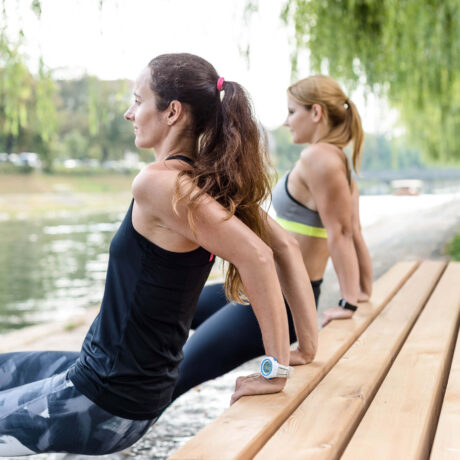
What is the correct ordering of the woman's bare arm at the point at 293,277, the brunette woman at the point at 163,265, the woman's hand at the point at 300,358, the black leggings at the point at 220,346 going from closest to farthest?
the brunette woman at the point at 163,265 → the woman's bare arm at the point at 293,277 → the woman's hand at the point at 300,358 → the black leggings at the point at 220,346

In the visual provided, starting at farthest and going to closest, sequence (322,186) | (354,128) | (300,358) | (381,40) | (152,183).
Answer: (381,40) → (354,128) → (322,186) → (300,358) → (152,183)

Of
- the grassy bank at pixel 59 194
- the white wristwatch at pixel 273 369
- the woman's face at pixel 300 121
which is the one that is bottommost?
Answer: the grassy bank at pixel 59 194

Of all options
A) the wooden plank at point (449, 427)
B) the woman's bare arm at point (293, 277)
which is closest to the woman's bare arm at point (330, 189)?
the woman's bare arm at point (293, 277)

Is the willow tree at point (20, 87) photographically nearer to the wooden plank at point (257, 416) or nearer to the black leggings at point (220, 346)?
the black leggings at point (220, 346)

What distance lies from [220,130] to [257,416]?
76 centimetres

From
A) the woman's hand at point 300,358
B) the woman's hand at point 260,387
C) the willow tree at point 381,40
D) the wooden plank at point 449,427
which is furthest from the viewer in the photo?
the willow tree at point 381,40

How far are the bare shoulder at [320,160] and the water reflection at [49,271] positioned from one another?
568 centimetres

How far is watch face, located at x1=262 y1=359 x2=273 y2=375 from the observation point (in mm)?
1897

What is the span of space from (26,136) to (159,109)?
5077 cm

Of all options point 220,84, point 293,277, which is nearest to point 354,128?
point 293,277

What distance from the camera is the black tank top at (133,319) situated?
1.72m

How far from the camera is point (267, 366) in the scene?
1.92m

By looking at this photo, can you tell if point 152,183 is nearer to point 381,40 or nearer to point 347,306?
point 347,306

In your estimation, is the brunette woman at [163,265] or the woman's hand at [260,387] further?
the woman's hand at [260,387]
